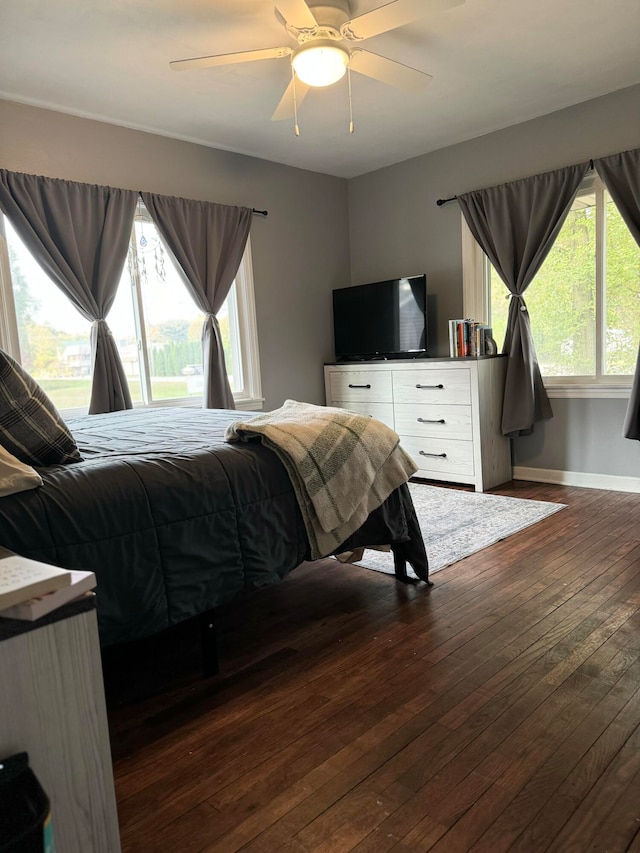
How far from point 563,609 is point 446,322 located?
296cm

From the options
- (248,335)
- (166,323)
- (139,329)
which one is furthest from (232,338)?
(139,329)

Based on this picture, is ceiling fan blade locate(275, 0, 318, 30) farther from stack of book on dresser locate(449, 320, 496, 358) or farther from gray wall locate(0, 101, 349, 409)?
stack of book on dresser locate(449, 320, 496, 358)

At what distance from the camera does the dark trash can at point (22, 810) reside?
0.75m

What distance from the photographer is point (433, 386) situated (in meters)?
4.30

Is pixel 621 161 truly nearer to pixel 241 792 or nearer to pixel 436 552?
pixel 436 552

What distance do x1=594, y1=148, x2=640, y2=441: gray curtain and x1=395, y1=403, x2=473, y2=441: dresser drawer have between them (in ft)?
3.26

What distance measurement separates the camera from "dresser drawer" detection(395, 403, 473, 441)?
4.17 metres

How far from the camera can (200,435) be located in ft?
7.43

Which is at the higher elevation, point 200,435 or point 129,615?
point 200,435

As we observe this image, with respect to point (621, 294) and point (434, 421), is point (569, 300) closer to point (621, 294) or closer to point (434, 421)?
point (621, 294)

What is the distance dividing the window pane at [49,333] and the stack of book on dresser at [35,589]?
119 inches

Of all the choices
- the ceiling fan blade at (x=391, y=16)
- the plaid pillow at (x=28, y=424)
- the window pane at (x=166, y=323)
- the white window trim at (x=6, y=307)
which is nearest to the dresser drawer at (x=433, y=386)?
the window pane at (x=166, y=323)

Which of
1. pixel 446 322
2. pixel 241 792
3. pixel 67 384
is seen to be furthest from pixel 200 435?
pixel 446 322

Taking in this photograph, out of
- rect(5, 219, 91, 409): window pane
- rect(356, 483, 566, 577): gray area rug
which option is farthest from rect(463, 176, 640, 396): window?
rect(5, 219, 91, 409): window pane
